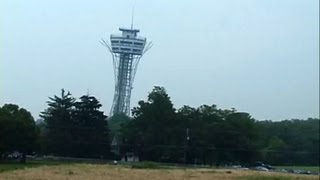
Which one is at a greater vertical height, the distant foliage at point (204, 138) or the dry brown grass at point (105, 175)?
the distant foliage at point (204, 138)

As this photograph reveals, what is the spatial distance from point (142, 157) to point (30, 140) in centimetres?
1465

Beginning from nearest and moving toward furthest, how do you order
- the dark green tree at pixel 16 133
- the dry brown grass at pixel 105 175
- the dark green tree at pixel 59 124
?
1. the dry brown grass at pixel 105 175
2. the dark green tree at pixel 16 133
3. the dark green tree at pixel 59 124

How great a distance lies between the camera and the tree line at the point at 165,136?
68.8 metres

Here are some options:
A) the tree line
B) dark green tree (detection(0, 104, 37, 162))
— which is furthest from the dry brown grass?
the tree line

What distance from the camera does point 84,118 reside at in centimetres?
7112

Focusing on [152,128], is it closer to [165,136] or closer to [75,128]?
[165,136]

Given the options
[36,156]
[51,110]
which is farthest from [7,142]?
[51,110]

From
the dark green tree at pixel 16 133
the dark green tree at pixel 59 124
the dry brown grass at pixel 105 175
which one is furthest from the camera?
the dark green tree at pixel 59 124

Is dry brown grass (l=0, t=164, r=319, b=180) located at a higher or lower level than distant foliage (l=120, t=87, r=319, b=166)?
lower

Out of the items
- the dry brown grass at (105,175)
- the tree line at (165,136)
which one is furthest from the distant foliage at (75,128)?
the dry brown grass at (105,175)

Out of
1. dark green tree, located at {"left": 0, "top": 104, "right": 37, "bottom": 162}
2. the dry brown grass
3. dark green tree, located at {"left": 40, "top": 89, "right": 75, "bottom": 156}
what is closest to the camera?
the dry brown grass

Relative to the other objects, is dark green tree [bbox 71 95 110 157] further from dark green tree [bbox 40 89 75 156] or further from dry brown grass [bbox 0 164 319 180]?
dry brown grass [bbox 0 164 319 180]

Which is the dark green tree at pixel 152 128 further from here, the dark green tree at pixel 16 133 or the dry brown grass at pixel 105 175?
the dry brown grass at pixel 105 175

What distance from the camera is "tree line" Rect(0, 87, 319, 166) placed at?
68812 mm
